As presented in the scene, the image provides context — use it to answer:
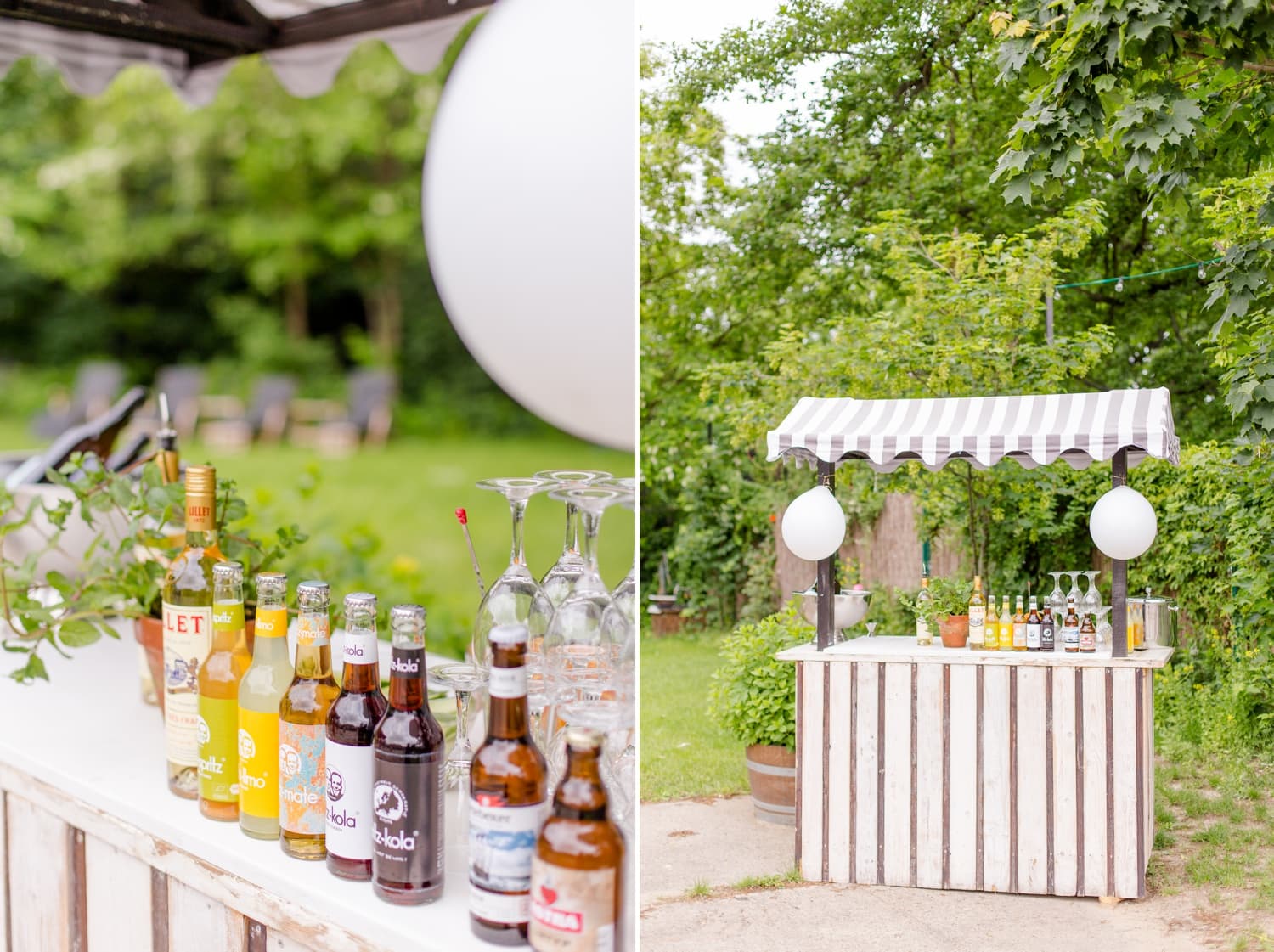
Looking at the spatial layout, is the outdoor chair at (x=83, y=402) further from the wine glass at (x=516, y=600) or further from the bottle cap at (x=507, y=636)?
the bottle cap at (x=507, y=636)

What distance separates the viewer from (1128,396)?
2.15m

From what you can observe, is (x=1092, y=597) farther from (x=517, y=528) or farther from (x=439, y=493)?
(x=439, y=493)

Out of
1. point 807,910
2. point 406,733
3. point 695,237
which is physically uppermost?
point 695,237

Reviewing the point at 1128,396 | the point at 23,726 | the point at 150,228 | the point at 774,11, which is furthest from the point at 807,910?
the point at 150,228

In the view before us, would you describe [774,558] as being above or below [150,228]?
below

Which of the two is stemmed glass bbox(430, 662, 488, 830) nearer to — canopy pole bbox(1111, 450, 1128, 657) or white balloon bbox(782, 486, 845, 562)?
white balloon bbox(782, 486, 845, 562)

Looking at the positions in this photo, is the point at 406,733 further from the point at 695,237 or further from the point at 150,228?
the point at 150,228

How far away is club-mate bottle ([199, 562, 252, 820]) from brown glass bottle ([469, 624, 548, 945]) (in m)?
0.30

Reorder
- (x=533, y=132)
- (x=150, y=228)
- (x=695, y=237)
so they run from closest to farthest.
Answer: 1. (x=533, y=132)
2. (x=695, y=237)
3. (x=150, y=228)

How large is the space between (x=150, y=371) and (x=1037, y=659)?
7.15 m

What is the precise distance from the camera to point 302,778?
771 mm

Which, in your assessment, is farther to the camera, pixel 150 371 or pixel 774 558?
pixel 150 371

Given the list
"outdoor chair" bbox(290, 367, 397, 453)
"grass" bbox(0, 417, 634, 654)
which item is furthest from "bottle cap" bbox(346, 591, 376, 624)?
"outdoor chair" bbox(290, 367, 397, 453)

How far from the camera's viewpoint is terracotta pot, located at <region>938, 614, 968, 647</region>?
2.24 m
